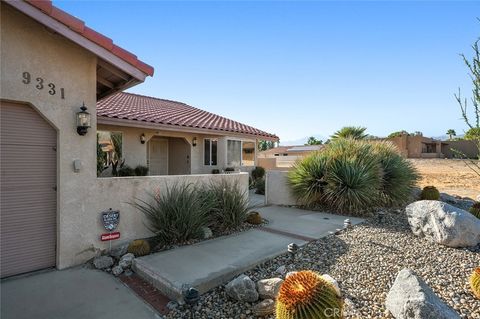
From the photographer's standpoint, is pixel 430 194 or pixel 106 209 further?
pixel 430 194

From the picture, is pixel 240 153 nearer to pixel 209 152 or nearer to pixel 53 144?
pixel 209 152

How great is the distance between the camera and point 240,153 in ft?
54.1

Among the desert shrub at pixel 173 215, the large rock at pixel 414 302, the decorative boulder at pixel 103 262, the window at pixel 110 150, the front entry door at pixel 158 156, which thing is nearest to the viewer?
the large rock at pixel 414 302

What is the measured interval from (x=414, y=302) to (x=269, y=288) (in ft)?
6.05

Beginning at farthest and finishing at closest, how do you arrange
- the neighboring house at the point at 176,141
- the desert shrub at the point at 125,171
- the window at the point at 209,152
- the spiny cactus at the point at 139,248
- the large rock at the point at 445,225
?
the window at the point at 209,152
the neighboring house at the point at 176,141
the desert shrub at the point at 125,171
the large rock at the point at 445,225
the spiny cactus at the point at 139,248

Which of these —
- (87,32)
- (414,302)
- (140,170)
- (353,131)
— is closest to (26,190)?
(87,32)

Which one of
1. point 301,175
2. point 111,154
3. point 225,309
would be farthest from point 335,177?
point 111,154

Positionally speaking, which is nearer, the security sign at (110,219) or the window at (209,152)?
the security sign at (110,219)

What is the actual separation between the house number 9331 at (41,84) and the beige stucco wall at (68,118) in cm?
4

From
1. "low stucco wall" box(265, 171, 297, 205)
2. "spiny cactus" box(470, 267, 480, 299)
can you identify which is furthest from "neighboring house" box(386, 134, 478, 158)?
"spiny cactus" box(470, 267, 480, 299)

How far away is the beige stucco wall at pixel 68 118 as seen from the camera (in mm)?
4602

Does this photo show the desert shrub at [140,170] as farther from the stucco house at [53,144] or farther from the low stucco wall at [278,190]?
the stucco house at [53,144]

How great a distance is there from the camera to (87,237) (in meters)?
5.42

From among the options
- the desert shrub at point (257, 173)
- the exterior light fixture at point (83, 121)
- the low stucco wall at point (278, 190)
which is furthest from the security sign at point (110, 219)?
the desert shrub at point (257, 173)
